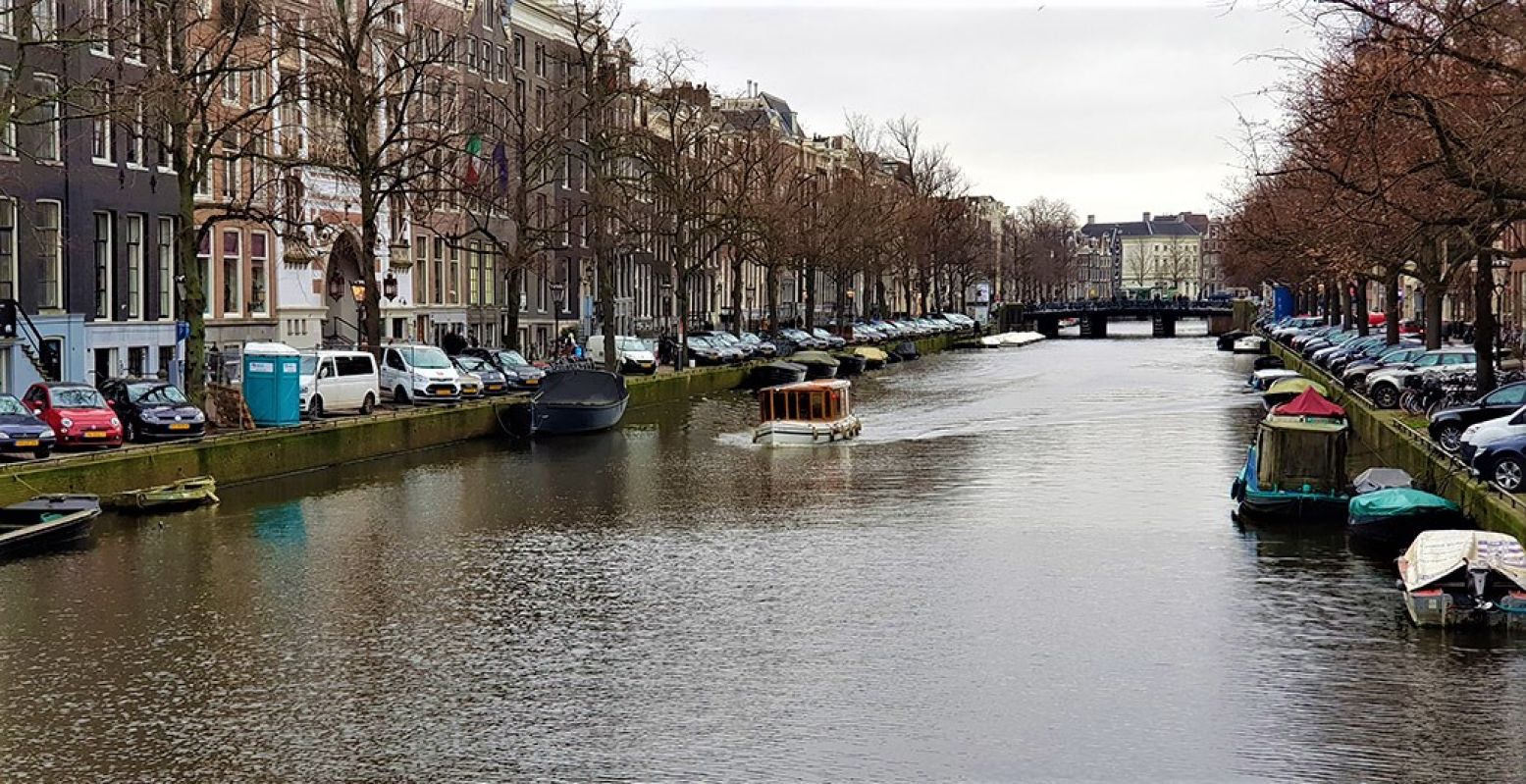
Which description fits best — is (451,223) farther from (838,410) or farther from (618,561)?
(618,561)

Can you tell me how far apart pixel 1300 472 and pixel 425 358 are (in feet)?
110

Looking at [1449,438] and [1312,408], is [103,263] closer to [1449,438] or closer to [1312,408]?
[1312,408]

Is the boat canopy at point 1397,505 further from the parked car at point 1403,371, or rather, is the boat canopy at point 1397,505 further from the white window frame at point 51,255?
the white window frame at point 51,255

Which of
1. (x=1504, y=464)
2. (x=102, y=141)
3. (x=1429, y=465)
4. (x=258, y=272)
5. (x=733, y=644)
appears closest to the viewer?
(x=733, y=644)

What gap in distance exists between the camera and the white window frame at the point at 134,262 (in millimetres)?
64438

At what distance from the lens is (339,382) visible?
58.8 m

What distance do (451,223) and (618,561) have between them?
60.4 m

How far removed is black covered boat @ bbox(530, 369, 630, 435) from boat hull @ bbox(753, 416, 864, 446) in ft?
19.1

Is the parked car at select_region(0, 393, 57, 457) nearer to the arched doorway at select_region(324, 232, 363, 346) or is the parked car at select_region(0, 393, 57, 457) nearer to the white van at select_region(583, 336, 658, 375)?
the arched doorway at select_region(324, 232, 363, 346)

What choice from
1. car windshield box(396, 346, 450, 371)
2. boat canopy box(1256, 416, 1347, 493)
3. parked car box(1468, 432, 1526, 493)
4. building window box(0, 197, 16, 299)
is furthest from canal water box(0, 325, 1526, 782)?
car windshield box(396, 346, 450, 371)

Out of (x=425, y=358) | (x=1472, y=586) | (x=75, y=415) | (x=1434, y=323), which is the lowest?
(x=1472, y=586)

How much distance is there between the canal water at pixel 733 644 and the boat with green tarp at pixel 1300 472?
133 cm

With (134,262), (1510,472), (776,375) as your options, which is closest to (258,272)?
(134,262)

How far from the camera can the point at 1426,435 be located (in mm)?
48156
